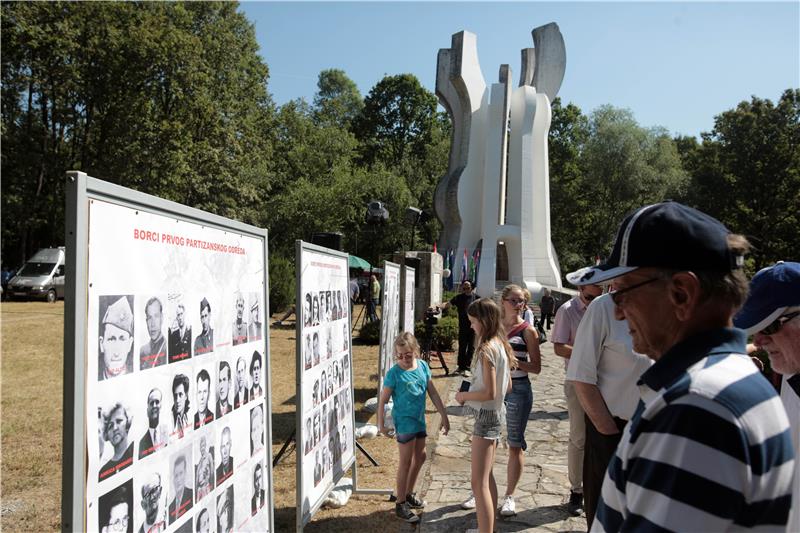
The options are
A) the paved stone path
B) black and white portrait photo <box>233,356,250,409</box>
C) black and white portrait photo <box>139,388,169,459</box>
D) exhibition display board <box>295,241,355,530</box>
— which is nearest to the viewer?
black and white portrait photo <box>139,388,169,459</box>

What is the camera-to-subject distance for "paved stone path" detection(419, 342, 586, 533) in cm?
489

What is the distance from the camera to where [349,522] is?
4.96 metres

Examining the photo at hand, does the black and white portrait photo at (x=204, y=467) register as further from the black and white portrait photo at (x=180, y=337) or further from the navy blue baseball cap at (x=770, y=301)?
the navy blue baseball cap at (x=770, y=301)

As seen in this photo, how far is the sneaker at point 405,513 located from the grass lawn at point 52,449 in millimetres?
82

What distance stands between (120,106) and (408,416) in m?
30.5

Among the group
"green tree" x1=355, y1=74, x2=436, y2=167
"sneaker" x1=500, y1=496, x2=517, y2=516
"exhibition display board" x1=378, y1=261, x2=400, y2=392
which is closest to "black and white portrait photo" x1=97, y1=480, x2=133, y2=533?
"sneaker" x1=500, y1=496, x2=517, y2=516

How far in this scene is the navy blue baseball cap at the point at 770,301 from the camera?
2.17m

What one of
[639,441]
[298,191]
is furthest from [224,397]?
[298,191]

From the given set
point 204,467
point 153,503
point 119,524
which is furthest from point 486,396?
point 119,524

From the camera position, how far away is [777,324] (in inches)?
87.4

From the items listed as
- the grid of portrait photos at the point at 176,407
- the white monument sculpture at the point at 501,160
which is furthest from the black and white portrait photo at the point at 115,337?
the white monument sculpture at the point at 501,160

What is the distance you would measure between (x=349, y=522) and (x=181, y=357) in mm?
3199

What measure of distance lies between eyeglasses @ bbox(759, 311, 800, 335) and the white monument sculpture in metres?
26.0

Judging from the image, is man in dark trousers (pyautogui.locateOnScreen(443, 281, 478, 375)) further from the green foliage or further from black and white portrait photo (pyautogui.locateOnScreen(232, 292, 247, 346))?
the green foliage
